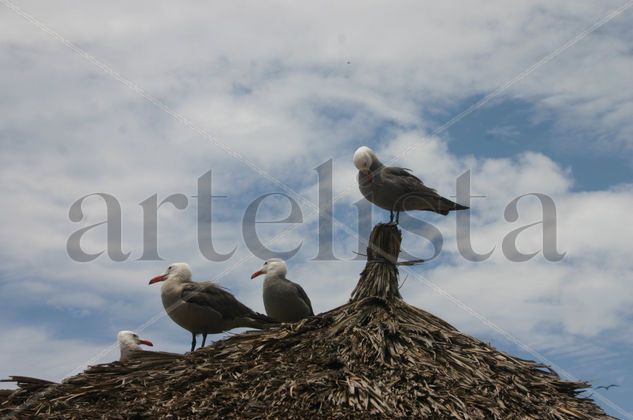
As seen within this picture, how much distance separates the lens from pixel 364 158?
10.6 metres

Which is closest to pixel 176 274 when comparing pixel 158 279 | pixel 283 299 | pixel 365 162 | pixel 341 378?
Result: pixel 158 279

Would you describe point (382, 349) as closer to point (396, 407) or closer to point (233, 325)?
point (396, 407)

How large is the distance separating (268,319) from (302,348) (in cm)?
314

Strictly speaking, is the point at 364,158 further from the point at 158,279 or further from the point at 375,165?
the point at 158,279

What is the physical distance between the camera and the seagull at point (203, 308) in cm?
1068

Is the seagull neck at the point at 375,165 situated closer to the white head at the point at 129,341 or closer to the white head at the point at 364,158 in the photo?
the white head at the point at 364,158

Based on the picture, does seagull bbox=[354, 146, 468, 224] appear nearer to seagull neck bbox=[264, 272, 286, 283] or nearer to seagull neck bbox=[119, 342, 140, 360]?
seagull neck bbox=[264, 272, 286, 283]

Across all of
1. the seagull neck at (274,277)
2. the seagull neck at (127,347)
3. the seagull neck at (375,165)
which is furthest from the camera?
the seagull neck at (274,277)

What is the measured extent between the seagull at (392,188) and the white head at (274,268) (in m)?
1.53

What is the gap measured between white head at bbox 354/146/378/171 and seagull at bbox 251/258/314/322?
1.75 meters

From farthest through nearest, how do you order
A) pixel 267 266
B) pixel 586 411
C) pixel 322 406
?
pixel 267 266
pixel 586 411
pixel 322 406

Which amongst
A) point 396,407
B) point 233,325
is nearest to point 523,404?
point 396,407

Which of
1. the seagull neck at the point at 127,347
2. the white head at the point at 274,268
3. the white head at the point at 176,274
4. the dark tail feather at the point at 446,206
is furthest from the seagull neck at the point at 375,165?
the seagull neck at the point at 127,347

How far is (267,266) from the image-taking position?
1125 centimetres
